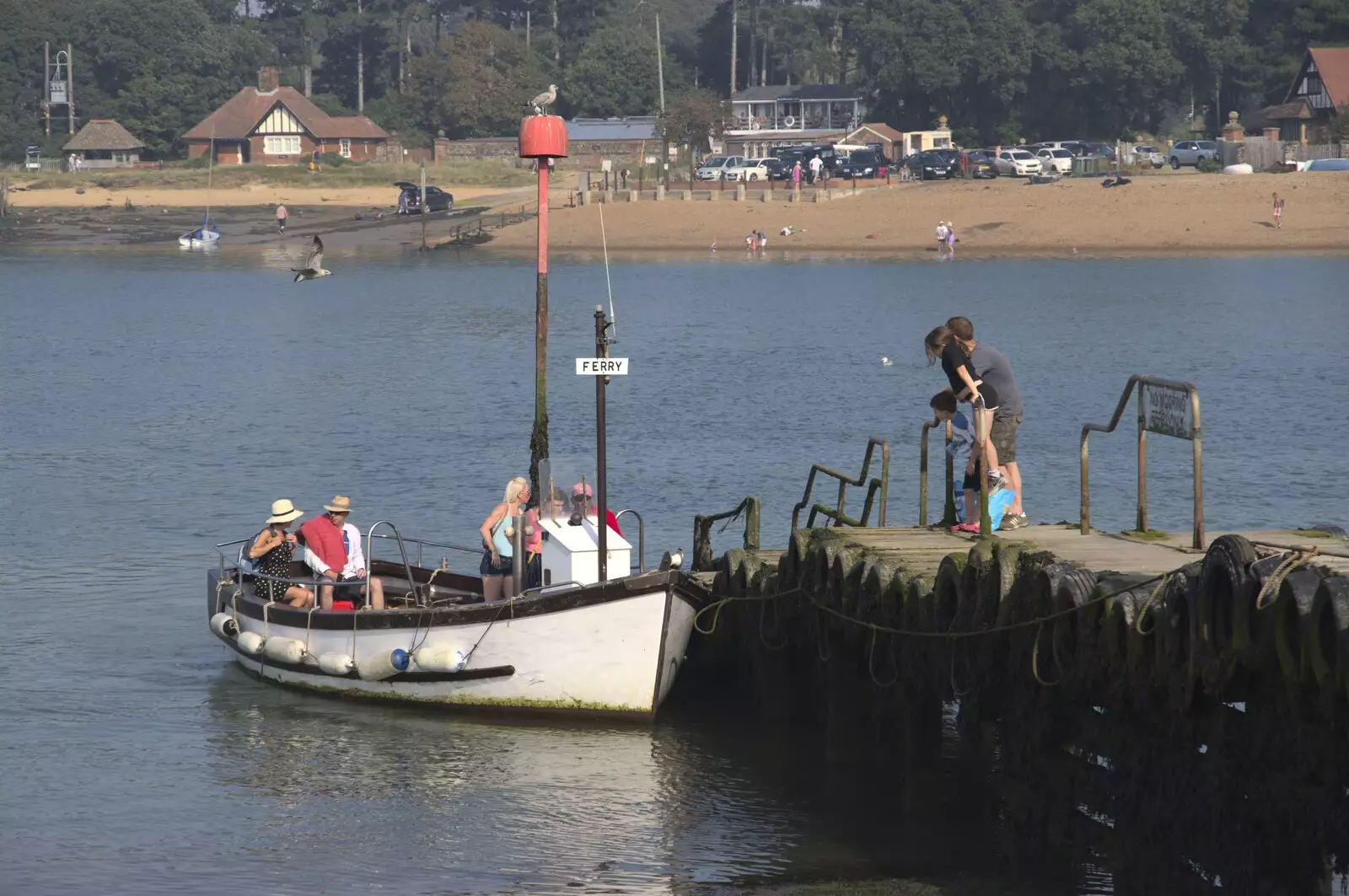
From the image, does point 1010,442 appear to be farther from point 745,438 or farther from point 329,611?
point 745,438

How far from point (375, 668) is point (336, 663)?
1.77 feet

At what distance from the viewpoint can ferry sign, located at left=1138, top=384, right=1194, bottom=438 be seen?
13.8 metres

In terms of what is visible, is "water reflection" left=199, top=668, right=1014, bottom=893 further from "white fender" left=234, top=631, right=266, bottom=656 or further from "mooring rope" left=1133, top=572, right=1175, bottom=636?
"mooring rope" left=1133, top=572, right=1175, bottom=636

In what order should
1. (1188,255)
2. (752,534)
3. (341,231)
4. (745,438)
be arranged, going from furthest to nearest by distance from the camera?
(341,231)
(1188,255)
(745,438)
(752,534)

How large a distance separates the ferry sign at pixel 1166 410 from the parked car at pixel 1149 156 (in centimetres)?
8605

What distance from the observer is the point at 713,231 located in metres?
94.6

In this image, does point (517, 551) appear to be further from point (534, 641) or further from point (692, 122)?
point (692, 122)

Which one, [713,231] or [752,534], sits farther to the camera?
[713,231]

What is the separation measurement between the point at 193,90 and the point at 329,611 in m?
125

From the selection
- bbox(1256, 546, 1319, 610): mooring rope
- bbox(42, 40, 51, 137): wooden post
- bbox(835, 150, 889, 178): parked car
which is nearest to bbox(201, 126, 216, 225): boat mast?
bbox(42, 40, 51, 137): wooden post

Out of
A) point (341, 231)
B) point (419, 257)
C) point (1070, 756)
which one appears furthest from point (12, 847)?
point (341, 231)

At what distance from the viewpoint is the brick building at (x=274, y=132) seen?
12938 cm

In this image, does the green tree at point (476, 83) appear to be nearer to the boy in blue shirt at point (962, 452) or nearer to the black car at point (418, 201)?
the black car at point (418, 201)

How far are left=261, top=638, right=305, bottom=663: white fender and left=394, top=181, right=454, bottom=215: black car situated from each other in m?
87.7
